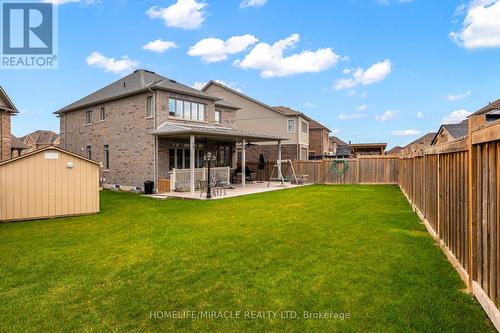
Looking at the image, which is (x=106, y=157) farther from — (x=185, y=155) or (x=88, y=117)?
(x=185, y=155)

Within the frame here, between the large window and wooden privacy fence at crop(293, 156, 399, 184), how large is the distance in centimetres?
813

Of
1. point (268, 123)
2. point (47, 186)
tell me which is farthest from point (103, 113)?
point (268, 123)

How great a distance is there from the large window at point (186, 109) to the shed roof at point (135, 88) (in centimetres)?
63

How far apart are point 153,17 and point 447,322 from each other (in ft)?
66.1

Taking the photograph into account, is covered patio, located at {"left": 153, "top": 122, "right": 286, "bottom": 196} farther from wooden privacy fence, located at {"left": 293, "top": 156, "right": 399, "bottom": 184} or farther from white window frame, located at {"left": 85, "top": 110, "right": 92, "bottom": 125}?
white window frame, located at {"left": 85, "top": 110, "right": 92, "bottom": 125}

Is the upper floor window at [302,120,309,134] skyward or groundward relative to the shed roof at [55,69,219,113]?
groundward

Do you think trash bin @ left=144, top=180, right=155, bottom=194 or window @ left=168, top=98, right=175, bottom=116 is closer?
trash bin @ left=144, top=180, right=155, bottom=194

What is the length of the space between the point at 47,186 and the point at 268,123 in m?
20.9

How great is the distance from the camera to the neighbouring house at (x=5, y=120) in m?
16.8

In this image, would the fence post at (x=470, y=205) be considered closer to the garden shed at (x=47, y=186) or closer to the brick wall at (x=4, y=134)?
the garden shed at (x=47, y=186)

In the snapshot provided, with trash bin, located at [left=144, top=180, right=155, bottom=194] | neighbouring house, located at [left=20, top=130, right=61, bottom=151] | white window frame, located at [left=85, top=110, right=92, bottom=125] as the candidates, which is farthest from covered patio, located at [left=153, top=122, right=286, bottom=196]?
neighbouring house, located at [left=20, top=130, right=61, bottom=151]

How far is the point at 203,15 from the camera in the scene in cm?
1862

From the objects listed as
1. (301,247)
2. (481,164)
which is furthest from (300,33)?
(481,164)

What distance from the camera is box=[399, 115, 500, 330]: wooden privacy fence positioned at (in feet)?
9.50
